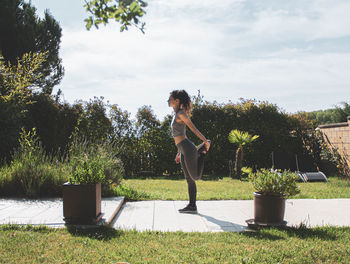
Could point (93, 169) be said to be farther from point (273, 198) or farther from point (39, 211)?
point (273, 198)

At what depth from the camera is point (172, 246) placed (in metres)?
3.27

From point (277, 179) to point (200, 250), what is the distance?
4.88ft

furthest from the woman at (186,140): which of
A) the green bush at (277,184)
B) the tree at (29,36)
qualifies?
the tree at (29,36)

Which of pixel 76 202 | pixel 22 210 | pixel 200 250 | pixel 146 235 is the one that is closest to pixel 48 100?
pixel 22 210

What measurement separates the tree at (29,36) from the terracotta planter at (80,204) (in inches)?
574

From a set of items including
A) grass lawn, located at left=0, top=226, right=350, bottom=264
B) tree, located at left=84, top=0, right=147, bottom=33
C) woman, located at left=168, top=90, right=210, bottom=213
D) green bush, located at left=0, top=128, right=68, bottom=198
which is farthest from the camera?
green bush, located at left=0, top=128, right=68, bottom=198

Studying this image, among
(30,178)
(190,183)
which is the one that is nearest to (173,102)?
(190,183)

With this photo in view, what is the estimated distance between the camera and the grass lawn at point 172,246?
2.94m

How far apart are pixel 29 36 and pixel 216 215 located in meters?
16.6

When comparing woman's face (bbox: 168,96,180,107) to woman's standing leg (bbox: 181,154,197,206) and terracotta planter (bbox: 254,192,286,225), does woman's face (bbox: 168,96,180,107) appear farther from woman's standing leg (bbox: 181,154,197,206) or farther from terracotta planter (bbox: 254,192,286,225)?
terracotta planter (bbox: 254,192,286,225)

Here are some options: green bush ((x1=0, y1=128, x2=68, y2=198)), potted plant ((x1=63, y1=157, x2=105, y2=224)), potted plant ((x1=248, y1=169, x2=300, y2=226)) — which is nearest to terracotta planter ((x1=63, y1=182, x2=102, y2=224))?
potted plant ((x1=63, y1=157, x2=105, y2=224))

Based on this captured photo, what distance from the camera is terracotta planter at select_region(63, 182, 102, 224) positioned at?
13.4 feet

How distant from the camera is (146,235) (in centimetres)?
366

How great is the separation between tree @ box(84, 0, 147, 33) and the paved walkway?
274 centimetres
